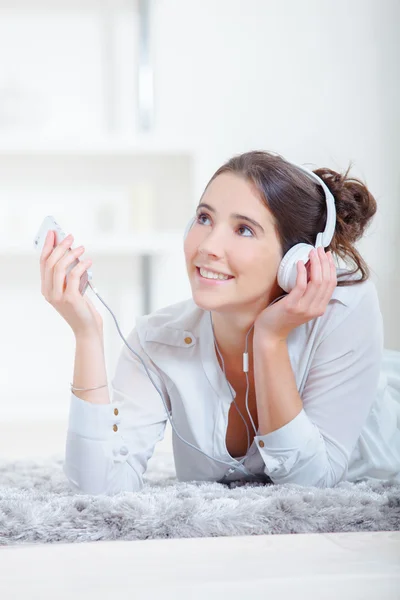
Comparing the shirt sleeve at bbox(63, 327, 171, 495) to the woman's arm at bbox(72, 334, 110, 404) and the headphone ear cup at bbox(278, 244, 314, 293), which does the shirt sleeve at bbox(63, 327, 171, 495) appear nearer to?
the woman's arm at bbox(72, 334, 110, 404)

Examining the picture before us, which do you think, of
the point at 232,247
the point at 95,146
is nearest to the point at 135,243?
Result: the point at 95,146

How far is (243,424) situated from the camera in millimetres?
1197

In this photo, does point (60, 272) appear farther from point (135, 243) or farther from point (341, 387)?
point (135, 243)

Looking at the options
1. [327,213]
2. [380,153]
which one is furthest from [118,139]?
[327,213]

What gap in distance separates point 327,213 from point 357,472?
1.45ft

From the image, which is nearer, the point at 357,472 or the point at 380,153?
the point at 357,472

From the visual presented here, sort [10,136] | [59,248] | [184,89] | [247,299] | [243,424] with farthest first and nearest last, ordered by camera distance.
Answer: [184,89], [10,136], [243,424], [247,299], [59,248]

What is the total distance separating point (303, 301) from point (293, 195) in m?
0.17

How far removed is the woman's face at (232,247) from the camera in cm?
103

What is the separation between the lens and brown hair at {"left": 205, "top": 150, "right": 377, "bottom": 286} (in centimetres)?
108

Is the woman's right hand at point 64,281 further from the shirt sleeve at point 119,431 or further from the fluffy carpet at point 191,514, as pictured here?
the fluffy carpet at point 191,514

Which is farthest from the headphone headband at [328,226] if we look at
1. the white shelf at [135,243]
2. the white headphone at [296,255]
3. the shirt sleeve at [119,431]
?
the white shelf at [135,243]

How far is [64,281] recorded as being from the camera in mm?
987

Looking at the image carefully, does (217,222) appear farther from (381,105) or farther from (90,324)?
(381,105)
